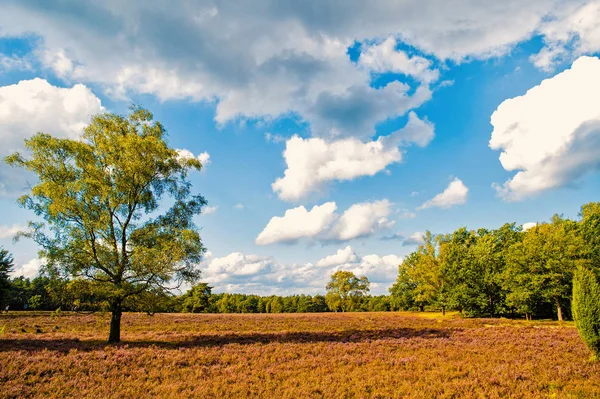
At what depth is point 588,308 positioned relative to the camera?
559 inches

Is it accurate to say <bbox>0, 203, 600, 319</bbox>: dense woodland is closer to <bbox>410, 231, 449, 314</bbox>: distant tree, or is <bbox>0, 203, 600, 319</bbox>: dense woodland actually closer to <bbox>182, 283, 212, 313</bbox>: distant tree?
<bbox>410, 231, 449, 314</bbox>: distant tree

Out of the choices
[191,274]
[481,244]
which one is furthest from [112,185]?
[481,244]

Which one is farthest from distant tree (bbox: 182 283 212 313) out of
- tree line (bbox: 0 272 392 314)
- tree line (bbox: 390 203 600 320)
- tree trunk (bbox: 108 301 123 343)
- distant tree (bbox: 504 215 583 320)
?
distant tree (bbox: 504 215 583 320)

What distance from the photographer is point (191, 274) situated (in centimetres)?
2188

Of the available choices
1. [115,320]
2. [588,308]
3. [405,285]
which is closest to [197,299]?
[405,285]

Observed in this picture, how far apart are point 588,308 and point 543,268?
107 ft

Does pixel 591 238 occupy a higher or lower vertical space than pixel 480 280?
higher

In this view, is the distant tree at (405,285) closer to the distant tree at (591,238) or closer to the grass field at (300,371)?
the distant tree at (591,238)

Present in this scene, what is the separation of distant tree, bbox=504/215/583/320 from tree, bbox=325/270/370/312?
5307 centimetres

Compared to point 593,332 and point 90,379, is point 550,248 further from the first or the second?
point 90,379

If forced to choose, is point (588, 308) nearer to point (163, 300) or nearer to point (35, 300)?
point (163, 300)

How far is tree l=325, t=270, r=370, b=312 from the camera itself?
93.5 meters

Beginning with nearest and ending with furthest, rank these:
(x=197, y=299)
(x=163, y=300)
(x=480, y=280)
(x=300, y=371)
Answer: (x=300, y=371)
(x=163, y=300)
(x=480, y=280)
(x=197, y=299)

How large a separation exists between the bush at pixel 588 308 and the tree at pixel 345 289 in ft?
267
